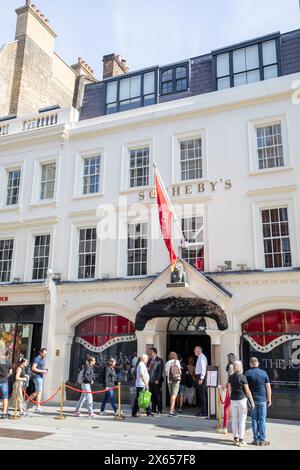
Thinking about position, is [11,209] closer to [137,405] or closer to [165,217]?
[165,217]

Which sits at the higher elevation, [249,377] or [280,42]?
[280,42]

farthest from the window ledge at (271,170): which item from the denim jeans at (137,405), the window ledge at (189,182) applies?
the denim jeans at (137,405)

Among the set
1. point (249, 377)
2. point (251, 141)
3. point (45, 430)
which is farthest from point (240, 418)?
point (251, 141)

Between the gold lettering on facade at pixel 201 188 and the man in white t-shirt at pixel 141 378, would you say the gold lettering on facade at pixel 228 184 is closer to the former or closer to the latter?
the gold lettering on facade at pixel 201 188

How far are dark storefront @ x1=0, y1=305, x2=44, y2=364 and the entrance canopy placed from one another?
4.93 m

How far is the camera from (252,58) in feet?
55.6

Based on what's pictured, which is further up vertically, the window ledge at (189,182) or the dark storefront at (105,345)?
the window ledge at (189,182)

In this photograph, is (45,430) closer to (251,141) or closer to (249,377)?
(249,377)

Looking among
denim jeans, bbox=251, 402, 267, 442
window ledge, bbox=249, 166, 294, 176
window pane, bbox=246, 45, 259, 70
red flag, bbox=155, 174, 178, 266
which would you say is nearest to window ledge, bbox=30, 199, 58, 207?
red flag, bbox=155, 174, 178, 266

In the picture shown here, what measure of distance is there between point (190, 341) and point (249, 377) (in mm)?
6447

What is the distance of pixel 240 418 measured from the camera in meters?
8.98

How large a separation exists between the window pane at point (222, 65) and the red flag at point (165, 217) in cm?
622

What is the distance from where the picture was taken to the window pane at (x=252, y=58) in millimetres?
16828

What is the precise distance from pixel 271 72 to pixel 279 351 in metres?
10.4
